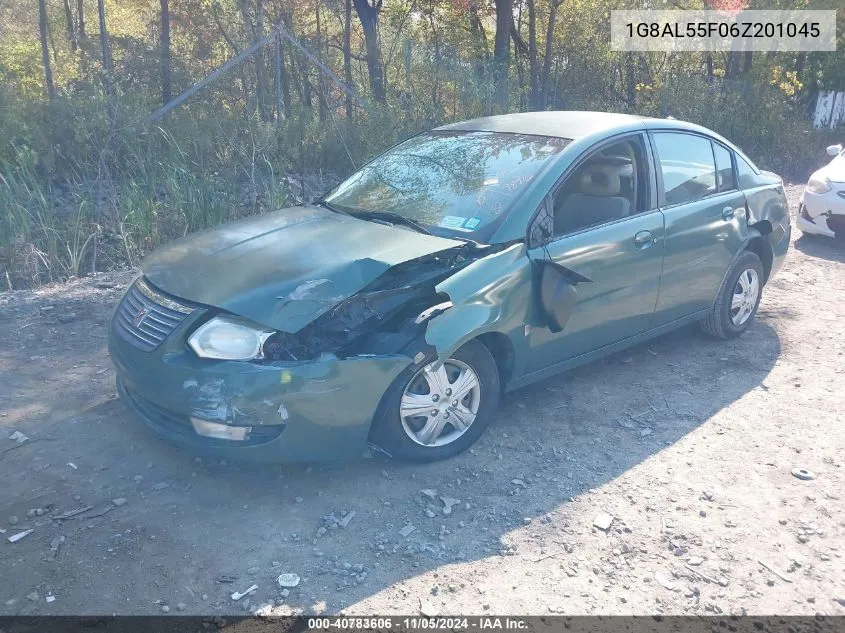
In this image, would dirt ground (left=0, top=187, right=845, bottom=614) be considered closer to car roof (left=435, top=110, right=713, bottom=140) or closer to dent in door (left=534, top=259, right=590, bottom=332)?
dent in door (left=534, top=259, right=590, bottom=332)

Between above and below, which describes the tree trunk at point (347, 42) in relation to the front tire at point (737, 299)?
above

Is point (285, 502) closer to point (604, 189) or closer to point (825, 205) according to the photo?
point (604, 189)

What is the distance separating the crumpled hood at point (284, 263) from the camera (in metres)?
3.75

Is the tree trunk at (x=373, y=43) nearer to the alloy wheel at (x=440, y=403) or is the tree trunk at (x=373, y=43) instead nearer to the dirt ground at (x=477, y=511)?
the dirt ground at (x=477, y=511)

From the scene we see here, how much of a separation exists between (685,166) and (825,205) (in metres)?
4.45

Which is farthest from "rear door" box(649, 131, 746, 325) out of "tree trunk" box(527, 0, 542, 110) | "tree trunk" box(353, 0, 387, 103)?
"tree trunk" box(527, 0, 542, 110)

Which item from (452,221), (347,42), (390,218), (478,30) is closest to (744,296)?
(452,221)

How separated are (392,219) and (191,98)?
24.3ft

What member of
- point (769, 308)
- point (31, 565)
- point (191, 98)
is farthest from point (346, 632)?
point (191, 98)

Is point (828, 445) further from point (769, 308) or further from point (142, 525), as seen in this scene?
point (142, 525)

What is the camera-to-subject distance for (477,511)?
147 inches

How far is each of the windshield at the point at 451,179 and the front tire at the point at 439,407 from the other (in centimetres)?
77

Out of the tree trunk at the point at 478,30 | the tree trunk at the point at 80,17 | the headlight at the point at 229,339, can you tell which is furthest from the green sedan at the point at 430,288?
the tree trunk at the point at 80,17

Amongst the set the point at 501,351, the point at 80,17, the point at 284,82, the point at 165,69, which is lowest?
the point at 501,351
